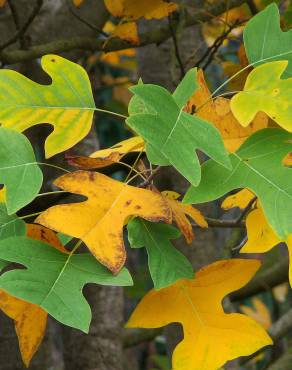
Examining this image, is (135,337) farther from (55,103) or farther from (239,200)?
(55,103)

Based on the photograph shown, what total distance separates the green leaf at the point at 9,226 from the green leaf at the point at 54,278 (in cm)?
4

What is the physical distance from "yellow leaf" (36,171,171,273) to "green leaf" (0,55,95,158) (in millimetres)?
63

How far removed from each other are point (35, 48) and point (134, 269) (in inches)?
53.2

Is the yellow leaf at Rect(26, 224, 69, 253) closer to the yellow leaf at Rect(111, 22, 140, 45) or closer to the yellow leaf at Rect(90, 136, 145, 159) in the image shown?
the yellow leaf at Rect(90, 136, 145, 159)

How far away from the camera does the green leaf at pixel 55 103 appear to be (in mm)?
834

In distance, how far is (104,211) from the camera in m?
0.78

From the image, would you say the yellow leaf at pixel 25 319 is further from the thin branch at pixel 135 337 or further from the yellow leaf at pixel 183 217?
the thin branch at pixel 135 337

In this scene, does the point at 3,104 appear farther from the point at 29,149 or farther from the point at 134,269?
the point at 134,269

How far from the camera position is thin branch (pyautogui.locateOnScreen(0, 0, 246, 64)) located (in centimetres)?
140

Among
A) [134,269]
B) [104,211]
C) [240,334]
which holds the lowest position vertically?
[134,269]

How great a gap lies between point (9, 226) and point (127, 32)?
744 mm

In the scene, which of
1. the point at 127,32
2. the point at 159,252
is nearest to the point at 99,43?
the point at 127,32

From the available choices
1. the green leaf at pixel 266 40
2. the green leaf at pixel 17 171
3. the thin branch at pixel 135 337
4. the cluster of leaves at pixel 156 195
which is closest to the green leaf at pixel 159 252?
the cluster of leaves at pixel 156 195

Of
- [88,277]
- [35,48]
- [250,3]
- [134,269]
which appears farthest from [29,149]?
[134,269]
